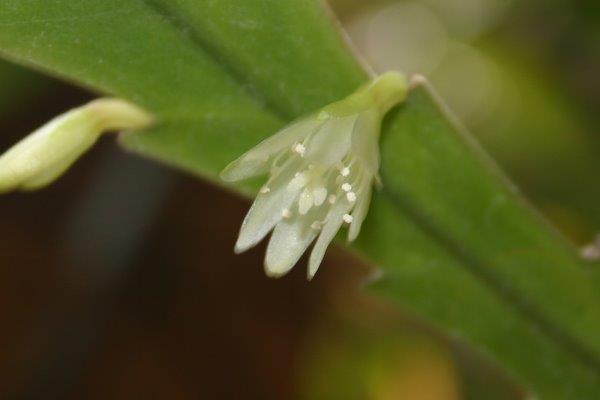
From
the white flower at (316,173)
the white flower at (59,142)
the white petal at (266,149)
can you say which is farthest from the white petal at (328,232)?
the white flower at (59,142)

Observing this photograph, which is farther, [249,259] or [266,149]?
[249,259]

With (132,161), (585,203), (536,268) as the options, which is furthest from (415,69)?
(536,268)

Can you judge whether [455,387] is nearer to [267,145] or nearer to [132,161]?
[132,161]

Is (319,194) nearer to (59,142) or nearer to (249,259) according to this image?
(59,142)

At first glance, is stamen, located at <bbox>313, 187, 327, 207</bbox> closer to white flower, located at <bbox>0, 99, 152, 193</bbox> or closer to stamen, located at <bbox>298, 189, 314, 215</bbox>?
stamen, located at <bbox>298, 189, 314, 215</bbox>

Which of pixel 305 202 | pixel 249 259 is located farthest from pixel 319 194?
pixel 249 259

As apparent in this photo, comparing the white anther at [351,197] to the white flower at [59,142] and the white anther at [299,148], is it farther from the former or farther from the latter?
the white flower at [59,142]

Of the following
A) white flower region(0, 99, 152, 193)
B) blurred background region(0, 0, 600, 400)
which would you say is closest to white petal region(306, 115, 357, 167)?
white flower region(0, 99, 152, 193)
